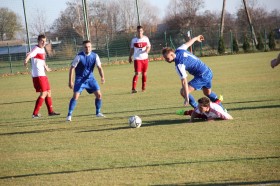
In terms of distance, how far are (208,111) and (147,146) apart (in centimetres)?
219

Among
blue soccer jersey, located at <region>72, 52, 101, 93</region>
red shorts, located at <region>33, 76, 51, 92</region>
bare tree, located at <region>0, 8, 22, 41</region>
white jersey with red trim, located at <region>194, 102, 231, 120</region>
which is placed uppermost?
bare tree, located at <region>0, 8, 22, 41</region>

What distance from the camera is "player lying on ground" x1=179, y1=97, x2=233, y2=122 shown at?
8562mm

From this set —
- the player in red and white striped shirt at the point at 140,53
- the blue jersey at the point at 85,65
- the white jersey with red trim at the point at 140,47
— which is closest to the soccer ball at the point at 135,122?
the blue jersey at the point at 85,65

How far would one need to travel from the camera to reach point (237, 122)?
8406mm

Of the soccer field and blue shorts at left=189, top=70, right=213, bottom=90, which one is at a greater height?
blue shorts at left=189, top=70, right=213, bottom=90

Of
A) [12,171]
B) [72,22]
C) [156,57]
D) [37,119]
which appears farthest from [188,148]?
[72,22]

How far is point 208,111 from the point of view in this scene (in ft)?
28.8

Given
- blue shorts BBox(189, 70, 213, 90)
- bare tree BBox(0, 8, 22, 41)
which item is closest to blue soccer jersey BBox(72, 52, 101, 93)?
blue shorts BBox(189, 70, 213, 90)

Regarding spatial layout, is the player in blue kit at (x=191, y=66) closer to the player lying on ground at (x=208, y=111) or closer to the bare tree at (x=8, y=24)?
the player lying on ground at (x=208, y=111)

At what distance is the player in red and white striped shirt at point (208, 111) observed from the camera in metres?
8.56

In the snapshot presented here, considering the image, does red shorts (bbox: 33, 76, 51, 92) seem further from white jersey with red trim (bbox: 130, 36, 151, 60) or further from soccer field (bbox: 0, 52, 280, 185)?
white jersey with red trim (bbox: 130, 36, 151, 60)

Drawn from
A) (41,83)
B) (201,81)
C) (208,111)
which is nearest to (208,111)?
(208,111)

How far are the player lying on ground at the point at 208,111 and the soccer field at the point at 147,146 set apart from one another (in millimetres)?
261

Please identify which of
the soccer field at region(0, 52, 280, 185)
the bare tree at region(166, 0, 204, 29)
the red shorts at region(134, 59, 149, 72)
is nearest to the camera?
the soccer field at region(0, 52, 280, 185)
